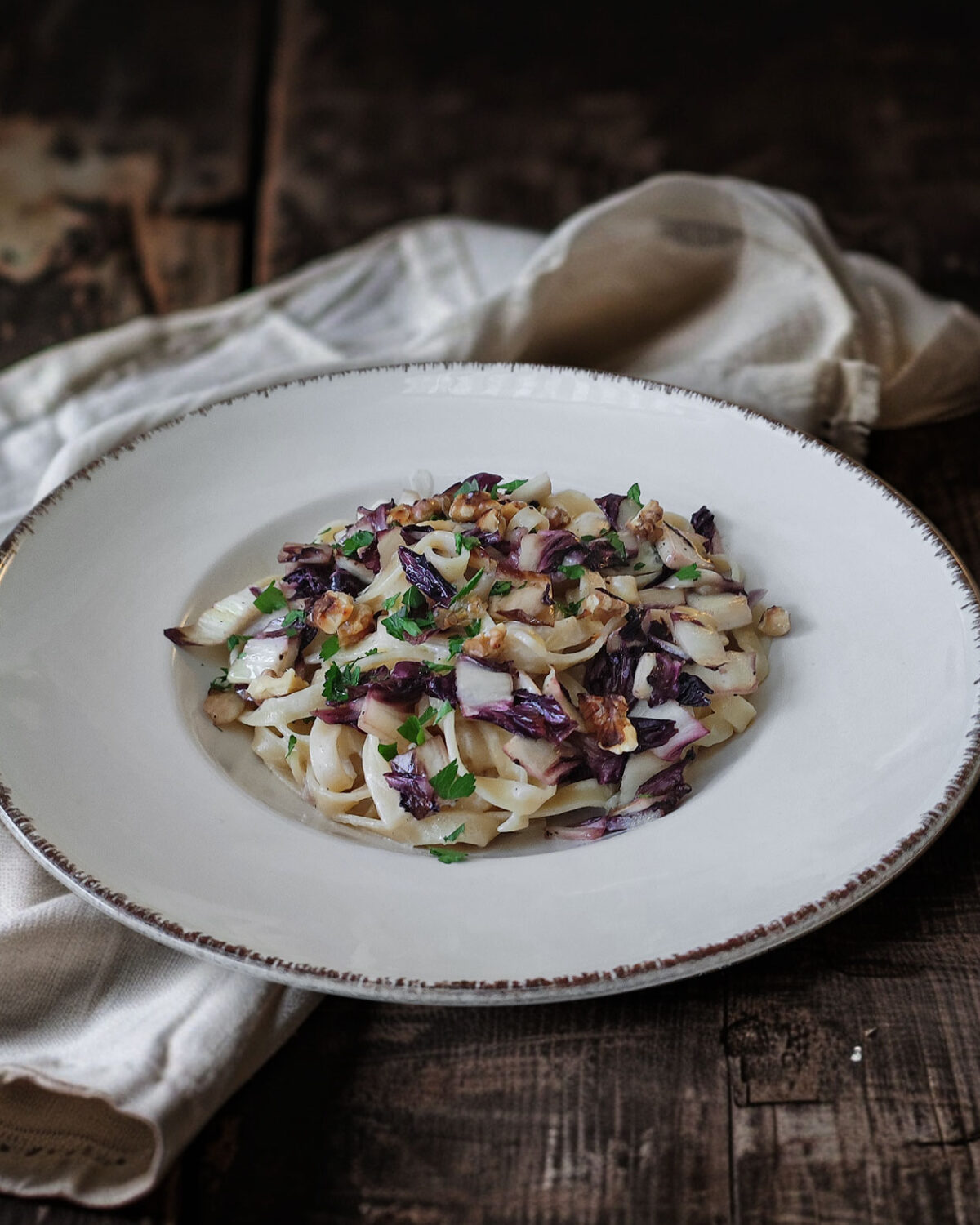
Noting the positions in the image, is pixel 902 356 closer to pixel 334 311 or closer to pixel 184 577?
pixel 334 311

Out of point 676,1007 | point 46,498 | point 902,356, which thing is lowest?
point 902,356

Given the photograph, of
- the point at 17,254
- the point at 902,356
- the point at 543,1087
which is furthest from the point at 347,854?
the point at 17,254

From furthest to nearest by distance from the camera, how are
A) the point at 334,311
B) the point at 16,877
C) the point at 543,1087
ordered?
the point at 334,311
the point at 16,877
the point at 543,1087

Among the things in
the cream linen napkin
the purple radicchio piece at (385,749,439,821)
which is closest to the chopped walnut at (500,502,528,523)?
the purple radicchio piece at (385,749,439,821)

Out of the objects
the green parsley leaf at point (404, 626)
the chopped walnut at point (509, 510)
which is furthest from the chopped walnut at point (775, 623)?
the green parsley leaf at point (404, 626)

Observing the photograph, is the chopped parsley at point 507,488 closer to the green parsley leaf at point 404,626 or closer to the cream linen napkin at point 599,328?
the green parsley leaf at point 404,626

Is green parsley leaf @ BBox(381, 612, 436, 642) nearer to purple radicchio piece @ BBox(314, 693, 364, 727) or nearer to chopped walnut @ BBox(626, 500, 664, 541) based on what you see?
purple radicchio piece @ BBox(314, 693, 364, 727)
